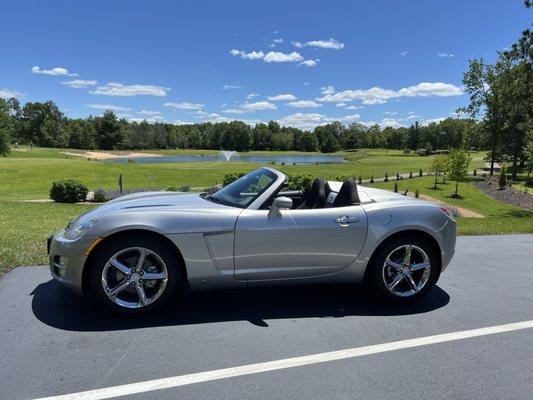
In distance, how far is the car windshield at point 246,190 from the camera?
14.2 feet

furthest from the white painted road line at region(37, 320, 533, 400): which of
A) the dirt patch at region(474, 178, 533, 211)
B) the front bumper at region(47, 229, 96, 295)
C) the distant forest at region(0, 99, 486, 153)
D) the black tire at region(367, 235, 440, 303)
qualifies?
the distant forest at region(0, 99, 486, 153)

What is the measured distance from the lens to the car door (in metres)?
4.07

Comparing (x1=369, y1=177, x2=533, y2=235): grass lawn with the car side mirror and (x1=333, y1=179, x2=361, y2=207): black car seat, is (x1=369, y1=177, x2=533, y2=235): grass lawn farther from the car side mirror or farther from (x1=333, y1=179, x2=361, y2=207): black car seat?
the car side mirror

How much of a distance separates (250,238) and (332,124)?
546 ft

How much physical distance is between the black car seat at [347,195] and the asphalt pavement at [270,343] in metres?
0.98

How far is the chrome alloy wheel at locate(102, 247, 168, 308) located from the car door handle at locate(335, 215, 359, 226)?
5.45 feet

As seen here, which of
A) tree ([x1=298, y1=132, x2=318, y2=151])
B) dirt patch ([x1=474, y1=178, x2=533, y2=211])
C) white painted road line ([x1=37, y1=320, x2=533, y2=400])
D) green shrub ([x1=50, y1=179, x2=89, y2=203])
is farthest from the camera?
tree ([x1=298, y1=132, x2=318, y2=151])

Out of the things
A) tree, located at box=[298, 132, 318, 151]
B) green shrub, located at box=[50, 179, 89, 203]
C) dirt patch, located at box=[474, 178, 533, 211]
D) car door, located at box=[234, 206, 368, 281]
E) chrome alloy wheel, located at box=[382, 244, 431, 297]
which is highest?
tree, located at box=[298, 132, 318, 151]

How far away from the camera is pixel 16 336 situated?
3.49 m

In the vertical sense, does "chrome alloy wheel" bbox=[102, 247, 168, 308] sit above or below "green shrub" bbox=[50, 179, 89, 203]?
above

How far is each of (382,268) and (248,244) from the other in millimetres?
1388

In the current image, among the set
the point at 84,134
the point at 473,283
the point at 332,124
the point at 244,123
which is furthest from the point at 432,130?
the point at 473,283

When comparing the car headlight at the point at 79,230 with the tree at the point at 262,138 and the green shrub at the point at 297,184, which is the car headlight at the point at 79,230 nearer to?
the green shrub at the point at 297,184

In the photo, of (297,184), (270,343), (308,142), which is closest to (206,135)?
(308,142)
